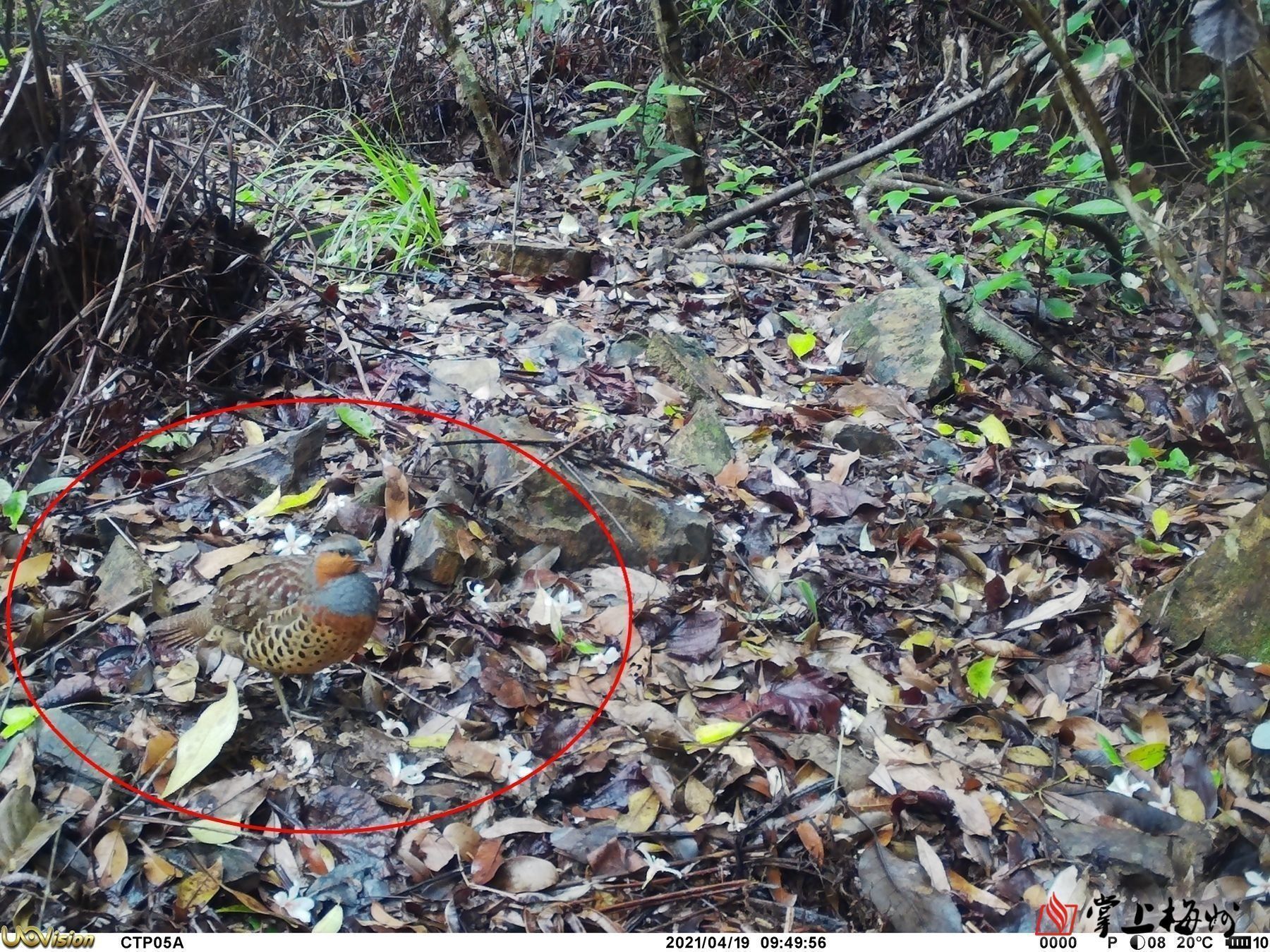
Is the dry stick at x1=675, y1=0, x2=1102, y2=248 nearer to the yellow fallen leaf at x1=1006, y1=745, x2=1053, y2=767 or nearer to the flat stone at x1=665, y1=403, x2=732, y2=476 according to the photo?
the flat stone at x1=665, y1=403, x2=732, y2=476

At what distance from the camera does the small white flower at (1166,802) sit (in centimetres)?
299

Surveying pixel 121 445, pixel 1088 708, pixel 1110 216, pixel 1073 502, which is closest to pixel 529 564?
pixel 121 445

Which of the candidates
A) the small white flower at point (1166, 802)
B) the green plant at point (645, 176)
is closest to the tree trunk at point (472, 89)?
the green plant at point (645, 176)

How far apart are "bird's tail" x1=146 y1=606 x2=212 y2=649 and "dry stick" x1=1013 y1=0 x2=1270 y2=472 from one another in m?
3.36

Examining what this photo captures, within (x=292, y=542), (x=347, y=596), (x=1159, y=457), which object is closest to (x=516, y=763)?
(x=347, y=596)

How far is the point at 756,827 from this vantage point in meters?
2.83

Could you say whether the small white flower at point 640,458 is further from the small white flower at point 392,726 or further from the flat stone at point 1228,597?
the flat stone at point 1228,597

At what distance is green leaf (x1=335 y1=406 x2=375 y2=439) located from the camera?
405cm

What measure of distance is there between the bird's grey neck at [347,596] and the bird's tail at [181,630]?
0.47 meters

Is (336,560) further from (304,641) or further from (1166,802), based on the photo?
(1166,802)

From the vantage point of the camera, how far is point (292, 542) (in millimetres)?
3520

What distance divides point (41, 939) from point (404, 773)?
974mm

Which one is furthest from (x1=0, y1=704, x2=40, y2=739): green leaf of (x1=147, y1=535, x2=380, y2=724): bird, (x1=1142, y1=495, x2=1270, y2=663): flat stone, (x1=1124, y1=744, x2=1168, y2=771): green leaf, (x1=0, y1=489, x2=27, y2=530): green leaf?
(x1=1142, y1=495, x2=1270, y2=663): flat stone

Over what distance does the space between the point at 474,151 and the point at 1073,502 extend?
5116 mm
